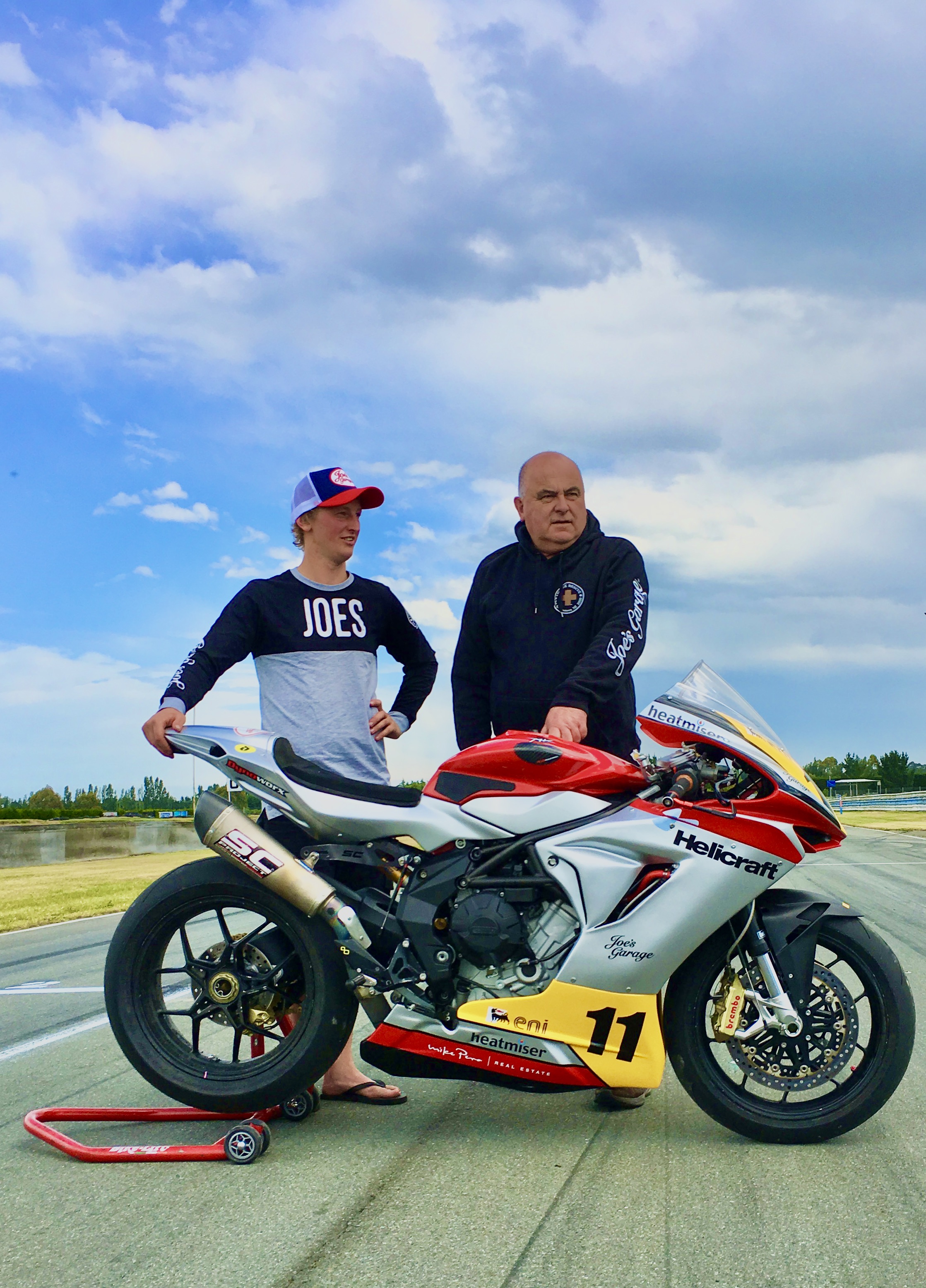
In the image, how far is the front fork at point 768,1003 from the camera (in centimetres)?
332

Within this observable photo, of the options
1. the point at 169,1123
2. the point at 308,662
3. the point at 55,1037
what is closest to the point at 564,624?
the point at 308,662

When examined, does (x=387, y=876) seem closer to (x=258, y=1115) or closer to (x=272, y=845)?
(x=272, y=845)

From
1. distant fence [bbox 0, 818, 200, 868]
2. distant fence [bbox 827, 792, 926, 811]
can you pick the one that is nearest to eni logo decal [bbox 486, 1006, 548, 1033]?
distant fence [bbox 0, 818, 200, 868]

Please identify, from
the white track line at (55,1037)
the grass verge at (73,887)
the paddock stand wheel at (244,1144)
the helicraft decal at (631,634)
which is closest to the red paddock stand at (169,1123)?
the paddock stand wheel at (244,1144)

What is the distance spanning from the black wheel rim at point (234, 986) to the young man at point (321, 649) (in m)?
0.51

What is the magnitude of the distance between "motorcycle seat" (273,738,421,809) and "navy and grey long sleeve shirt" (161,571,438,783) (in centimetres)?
43

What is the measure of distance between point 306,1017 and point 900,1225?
185 centimetres

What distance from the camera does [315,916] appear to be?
3.56 meters

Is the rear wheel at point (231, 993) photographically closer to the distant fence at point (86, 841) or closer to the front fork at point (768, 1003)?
the front fork at point (768, 1003)

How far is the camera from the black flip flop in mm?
3965

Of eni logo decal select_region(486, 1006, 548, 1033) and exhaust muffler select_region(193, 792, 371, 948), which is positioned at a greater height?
exhaust muffler select_region(193, 792, 371, 948)

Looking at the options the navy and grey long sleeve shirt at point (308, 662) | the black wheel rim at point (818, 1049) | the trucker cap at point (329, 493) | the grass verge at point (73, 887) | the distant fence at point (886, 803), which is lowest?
the distant fence at point (886, 803)

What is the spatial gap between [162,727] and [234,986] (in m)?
0.97

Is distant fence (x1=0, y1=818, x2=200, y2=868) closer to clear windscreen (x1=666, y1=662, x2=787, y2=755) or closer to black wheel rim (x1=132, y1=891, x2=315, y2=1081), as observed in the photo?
black wheel rim (x1=132, y1=891, x2=315, y2=1081)
